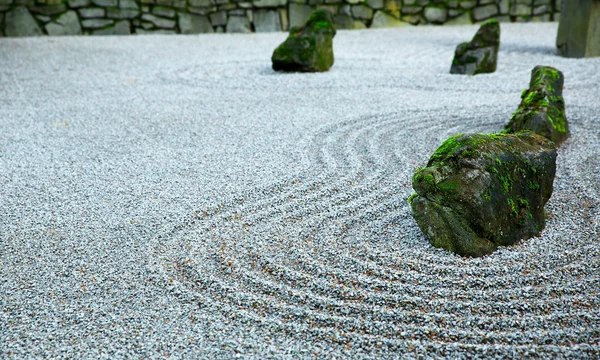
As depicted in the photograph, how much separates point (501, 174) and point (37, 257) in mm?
2137

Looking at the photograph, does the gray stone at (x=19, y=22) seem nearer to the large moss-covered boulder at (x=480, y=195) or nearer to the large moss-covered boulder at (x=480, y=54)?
the large moss-covered boulder at (x=480, y=54)

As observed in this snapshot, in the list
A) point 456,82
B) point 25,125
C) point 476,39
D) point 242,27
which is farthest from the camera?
point 242,27

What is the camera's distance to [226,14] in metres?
10.0

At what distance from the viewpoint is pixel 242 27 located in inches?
400

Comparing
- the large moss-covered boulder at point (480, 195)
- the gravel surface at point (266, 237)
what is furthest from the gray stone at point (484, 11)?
the large moss-covered boulder at point (480, 195)

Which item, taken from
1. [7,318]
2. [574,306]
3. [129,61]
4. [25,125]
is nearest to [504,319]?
[574,306]

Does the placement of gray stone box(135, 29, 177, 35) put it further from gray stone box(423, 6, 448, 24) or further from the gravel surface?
gray stone box(423, 6, 448, 24)

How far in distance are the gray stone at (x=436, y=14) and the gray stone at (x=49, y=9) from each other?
22.8 ft

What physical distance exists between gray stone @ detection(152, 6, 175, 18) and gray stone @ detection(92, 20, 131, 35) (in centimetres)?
53

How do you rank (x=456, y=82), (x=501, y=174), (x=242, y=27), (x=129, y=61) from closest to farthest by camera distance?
(x=501, y=174)
(x=456, y=82)
(x=129, y=61)
(x=242, y=27)

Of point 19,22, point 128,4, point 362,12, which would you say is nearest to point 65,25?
point 19,22

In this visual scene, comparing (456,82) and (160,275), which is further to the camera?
(456,82)

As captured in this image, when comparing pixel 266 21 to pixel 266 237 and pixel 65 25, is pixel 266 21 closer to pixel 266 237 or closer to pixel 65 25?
pixel 65 25

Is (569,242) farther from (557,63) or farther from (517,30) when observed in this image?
(517,30)
